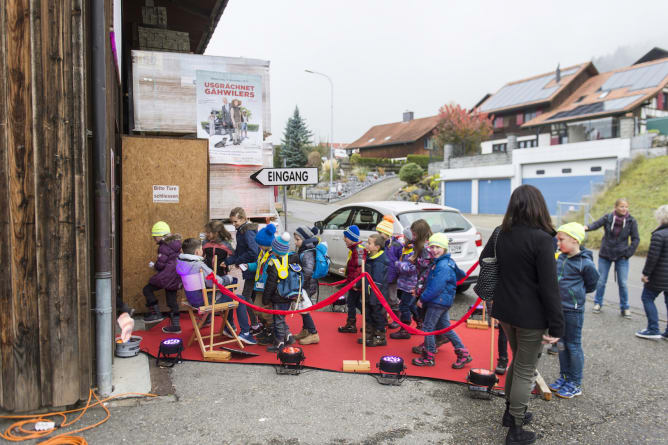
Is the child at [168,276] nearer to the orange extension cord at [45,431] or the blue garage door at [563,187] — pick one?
the orange extension cord at [45,431]

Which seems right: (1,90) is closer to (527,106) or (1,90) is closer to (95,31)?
(95,31)

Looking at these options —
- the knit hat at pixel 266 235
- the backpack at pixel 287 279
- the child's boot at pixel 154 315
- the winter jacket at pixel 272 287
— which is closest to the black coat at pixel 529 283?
the backpack at pixel 287 279

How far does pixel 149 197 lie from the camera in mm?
6906

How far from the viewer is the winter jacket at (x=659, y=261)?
6.14 meters

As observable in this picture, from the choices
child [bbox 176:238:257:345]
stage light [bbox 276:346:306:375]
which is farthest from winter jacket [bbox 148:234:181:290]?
stage light [bbox 276:346:306:375]

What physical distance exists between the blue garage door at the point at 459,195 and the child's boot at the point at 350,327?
27827 millimetres

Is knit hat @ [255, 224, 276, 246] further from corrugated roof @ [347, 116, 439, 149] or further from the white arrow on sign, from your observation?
corrugated roof @ [347, 116, 439, 149]

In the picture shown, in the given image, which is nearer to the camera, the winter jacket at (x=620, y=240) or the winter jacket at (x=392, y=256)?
the winter jacket at (x=392, y=256)

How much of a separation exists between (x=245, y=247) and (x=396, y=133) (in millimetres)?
57702

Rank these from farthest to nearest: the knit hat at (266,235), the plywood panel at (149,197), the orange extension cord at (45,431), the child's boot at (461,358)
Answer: the plywood panel at (149,197), the knit hat at (266,235), the child's boot at (461,358), the orange extension cord at (45,431)

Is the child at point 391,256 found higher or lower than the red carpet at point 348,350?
higher

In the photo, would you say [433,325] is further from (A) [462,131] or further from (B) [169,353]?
(A) [462,131]

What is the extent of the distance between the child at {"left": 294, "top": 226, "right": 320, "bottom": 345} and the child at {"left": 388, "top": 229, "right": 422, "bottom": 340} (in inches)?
41.5

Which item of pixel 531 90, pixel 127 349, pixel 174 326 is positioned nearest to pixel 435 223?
pixel 174 326
